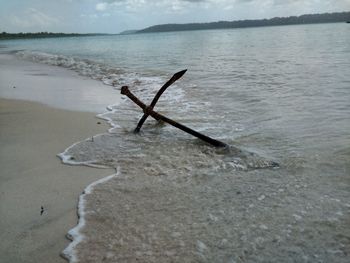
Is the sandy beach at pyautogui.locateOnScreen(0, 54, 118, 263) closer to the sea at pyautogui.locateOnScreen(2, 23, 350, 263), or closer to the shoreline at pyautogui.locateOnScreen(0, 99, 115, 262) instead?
the shoreline at pyautogui.locateOnScreen(0, 99, 115, 262)

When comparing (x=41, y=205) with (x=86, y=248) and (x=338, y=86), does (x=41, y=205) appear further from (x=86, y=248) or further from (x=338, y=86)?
(x=338, y=86)

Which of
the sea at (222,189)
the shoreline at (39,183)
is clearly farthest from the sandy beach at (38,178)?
the sea at (222,189)

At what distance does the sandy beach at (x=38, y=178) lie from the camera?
356cm

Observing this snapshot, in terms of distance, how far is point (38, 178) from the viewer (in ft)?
16.6

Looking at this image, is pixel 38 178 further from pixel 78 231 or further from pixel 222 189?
pixel 222 189

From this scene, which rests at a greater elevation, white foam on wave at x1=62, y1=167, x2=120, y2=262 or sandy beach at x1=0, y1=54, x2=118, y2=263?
sandy beach at x1=0, y1=54, x2=118, y2=263

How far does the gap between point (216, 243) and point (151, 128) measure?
4.75 metres

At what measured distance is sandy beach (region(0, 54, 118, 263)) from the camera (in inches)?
140

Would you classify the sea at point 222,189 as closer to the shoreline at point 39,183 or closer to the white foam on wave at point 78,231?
the white foam on wave at point 78,231

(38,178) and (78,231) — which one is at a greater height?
(38,178)

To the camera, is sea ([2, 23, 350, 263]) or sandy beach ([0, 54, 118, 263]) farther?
sandy beach ([0, 54, 118, 263])

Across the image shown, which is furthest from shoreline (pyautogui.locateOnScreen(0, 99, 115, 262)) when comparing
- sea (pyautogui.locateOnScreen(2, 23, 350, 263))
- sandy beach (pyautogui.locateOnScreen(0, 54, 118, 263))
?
sea (pyautogui.locateOnScreen(2, 23, 350, 263))

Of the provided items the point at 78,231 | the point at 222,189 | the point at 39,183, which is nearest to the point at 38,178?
the point at 39,183

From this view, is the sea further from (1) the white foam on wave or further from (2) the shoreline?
(2) the shoreline
